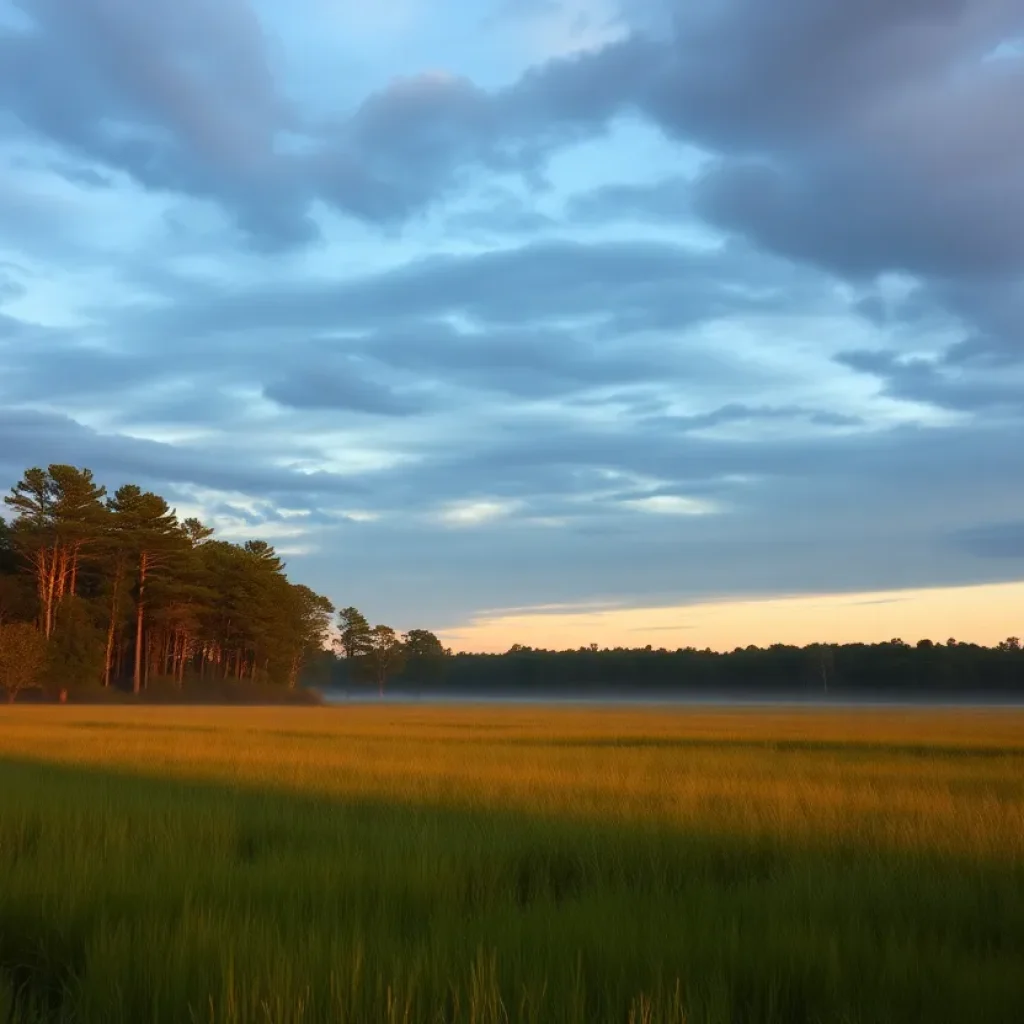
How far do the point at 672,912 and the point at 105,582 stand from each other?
88.4 metres

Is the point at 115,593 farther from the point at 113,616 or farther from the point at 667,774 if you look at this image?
the point at 667,774

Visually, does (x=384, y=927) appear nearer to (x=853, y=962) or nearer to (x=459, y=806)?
(x=853, y=962)

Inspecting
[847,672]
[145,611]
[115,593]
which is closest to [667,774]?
[115,593]

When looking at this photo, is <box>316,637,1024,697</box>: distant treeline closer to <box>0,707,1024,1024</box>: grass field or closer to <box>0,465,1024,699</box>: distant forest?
<box>0,465,1024,699</box>: distant forest

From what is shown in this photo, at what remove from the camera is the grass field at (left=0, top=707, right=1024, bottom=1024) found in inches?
163

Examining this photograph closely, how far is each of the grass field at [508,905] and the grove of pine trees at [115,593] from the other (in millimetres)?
67660

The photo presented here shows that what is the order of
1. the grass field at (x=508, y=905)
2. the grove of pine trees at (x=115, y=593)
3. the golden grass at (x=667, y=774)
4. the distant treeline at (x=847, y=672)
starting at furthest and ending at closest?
1. the distant treeline at (x=847, y=672)
2. the grove of pine trees at (x=115, y=593)
3. the golden grass at (x=667, y=774)
4. the grass field at (x=508, y=905)

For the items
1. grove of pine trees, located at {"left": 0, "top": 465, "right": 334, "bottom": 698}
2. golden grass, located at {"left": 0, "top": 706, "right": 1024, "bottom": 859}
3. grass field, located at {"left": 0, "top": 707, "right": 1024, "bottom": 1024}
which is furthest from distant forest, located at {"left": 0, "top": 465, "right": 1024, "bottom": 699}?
grass field, located at {"left": 0, "top": 707, "right": 1024, "bottom": 1024}

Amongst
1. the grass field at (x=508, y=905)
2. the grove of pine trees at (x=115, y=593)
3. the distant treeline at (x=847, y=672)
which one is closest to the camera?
the grass field at (x=508, y=905)

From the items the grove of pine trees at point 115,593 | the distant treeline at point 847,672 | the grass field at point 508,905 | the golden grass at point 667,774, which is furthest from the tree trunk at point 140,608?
the distant treeline at point 847,672

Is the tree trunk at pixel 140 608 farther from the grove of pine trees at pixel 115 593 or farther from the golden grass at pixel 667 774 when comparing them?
the golden grass at pixel 667 774

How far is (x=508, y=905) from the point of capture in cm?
599

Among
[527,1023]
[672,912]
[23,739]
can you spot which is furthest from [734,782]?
[23,739]

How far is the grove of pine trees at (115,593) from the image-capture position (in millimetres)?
76000
